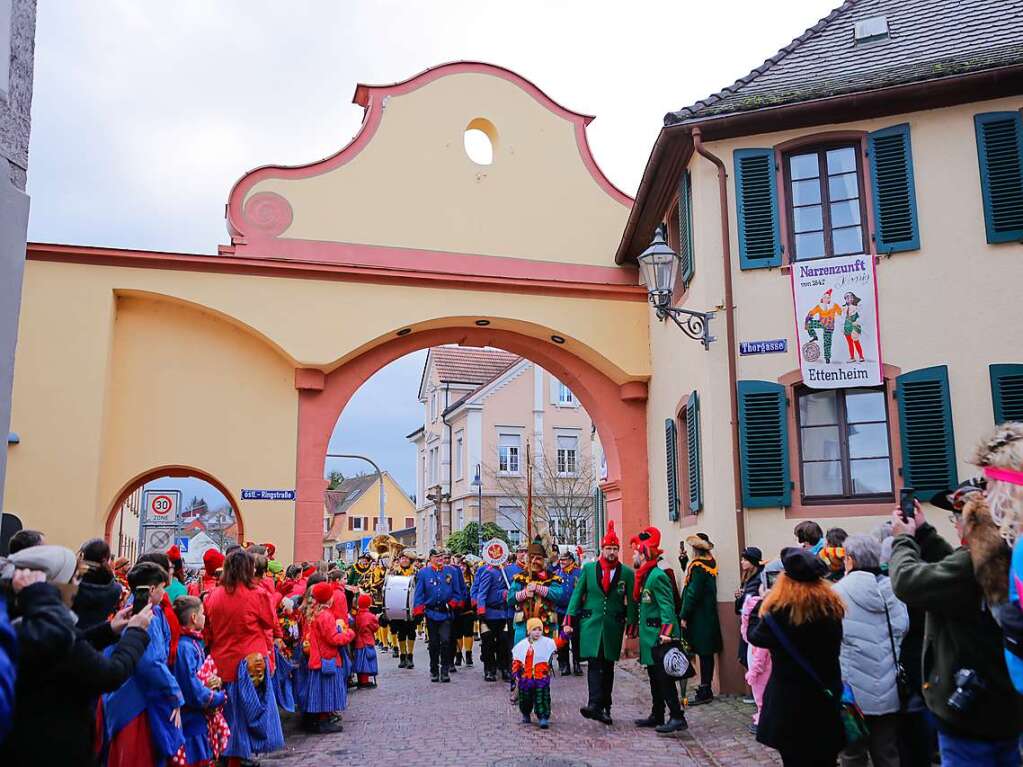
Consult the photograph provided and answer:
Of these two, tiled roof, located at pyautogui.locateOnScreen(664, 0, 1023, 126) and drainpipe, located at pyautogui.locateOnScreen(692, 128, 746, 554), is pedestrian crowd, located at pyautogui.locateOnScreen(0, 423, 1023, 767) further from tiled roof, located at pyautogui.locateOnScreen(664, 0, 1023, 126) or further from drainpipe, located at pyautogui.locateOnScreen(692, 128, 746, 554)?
tiled roof, located at pyautogui.locateOnScreen(664, 0, 1023, 126)

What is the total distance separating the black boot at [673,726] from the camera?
1013cm

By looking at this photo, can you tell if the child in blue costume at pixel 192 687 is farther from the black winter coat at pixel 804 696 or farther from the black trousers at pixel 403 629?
the black trousers at pixel 403 629

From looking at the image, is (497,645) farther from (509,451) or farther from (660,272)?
(509,451)

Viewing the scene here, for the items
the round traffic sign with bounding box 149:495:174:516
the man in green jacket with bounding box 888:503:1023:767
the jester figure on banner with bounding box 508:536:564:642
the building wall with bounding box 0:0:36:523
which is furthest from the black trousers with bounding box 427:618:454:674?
the man in green jacket with bounding box 888:503:1023:767

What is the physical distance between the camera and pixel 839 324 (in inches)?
503

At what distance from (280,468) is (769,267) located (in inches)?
317

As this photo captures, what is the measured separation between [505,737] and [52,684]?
648cm

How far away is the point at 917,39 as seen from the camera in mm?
14406

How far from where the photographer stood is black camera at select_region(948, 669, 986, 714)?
434cm

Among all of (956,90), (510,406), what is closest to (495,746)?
(956,90)

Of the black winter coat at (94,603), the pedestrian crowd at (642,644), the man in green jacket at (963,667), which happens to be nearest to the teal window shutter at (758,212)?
the pedestrian crowd at (642,644)

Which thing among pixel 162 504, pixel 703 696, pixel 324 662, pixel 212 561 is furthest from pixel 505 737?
pixel 162 504

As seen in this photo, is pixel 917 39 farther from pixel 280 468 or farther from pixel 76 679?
pixel 76 679

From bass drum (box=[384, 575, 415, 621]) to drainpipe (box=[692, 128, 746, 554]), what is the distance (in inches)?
229
